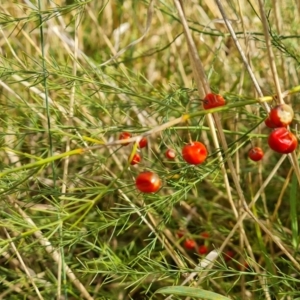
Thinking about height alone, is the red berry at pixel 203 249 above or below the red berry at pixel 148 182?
below

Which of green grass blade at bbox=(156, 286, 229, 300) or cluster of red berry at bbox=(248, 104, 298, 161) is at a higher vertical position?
cluster of red berry at bbox=(248, 104, 298, 161)

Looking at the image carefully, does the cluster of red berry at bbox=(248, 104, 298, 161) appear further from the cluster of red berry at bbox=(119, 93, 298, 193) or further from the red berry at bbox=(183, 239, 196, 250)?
the red berry at bbox=(183, 239, 196, 250)

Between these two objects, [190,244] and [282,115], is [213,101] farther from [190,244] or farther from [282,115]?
[190,244]

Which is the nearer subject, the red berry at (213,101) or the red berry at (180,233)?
the red berry at (213,101)

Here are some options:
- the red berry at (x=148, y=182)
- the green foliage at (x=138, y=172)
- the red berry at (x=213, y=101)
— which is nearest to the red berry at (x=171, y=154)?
the green foliage at (x=138, y=172)

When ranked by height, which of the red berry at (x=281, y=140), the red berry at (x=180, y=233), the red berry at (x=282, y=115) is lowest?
the red berry at (x=180, y=233)

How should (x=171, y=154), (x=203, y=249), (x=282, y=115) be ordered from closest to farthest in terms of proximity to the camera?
(x=282, y=115), (x=171, y=154), (x=203, y=249)

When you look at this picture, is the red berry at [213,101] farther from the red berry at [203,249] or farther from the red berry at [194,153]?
the red berry at [203,249]

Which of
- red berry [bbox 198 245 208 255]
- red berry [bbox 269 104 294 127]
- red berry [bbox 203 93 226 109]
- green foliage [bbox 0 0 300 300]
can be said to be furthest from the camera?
red berry [bbox 198 245 208 255]

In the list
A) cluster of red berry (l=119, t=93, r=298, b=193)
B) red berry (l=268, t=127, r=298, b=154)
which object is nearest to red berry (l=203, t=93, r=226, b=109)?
cluster of red berry (l=119, t=93, r=298, b=193)

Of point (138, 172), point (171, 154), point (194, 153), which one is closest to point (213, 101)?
point (194, 153)

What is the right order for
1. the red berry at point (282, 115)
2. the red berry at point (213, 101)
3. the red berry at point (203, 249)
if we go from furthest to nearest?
1. the red berry at point (203, 249)
2. the red berry at point (213, 101)
3. the red berry at point (282, 115)
